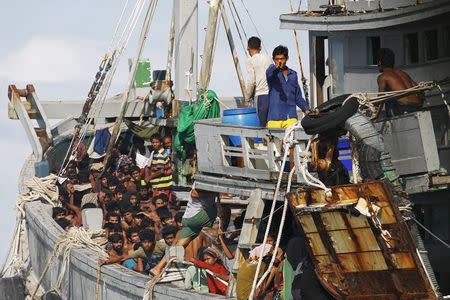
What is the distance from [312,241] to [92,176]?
10.2 m

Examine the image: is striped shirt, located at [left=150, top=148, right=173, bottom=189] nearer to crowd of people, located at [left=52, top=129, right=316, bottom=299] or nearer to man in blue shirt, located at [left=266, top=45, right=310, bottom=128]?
crowd of people, located at [left=52, top=129, right=316, bottom=299]

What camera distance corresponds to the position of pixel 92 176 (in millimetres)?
25578

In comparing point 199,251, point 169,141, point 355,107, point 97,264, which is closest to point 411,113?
point 355,107

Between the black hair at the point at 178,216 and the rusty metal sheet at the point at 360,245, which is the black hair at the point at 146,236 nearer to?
the black hair at the point at 178,216

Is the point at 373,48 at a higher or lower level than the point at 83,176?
higher

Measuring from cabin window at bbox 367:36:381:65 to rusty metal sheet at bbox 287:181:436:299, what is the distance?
154 inches

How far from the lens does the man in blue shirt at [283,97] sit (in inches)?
720

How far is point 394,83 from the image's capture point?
1719 centimetres

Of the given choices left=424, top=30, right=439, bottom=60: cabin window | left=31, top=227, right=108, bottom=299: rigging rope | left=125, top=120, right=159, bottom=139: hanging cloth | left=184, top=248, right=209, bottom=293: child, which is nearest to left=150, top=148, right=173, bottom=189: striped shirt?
left=31, top=227, right=108, bottom=299: rigging rope

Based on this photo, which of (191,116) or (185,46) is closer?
(191,116)

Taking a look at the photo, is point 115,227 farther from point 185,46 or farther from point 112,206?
point 185,46

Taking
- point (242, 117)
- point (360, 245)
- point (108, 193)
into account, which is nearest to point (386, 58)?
point (242, 117)

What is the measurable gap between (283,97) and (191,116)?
4.18 metres

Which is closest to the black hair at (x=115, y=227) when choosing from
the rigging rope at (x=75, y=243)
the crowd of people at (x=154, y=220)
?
the crowd of people at (x=154, y=220)
